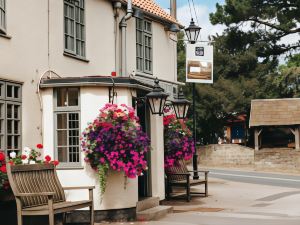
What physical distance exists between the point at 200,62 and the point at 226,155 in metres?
21.2

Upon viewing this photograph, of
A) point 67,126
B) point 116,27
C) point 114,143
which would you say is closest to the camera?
point 114,143

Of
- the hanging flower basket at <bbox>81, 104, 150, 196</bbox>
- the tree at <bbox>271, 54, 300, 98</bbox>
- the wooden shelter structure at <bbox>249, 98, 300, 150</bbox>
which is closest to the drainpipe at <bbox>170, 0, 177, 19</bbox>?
the hanging flower basket at <bbox>81, 104, 150, 196</bbox>

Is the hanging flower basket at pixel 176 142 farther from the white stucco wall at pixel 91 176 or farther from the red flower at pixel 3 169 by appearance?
the red flower at pixel 3 169

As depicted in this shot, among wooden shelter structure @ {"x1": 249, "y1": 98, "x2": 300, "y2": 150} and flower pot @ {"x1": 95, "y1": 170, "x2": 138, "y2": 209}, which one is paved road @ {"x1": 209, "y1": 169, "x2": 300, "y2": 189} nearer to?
wooden shelter structure @ {"x1": 249, "y1": 98, "x2": 300, "y2": 150}

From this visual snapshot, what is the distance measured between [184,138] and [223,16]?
97.9 feet

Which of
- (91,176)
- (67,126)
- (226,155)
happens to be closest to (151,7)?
(67,126)

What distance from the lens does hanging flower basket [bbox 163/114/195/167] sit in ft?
53.1

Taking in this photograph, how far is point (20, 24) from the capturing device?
12.4m

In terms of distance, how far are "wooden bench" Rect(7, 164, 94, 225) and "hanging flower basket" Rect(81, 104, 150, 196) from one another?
1.24m

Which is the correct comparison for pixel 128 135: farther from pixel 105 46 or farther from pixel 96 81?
pixel 105 46

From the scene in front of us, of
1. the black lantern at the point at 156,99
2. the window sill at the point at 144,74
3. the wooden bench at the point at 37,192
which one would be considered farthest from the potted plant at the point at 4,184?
the window sill at the point at 144,74

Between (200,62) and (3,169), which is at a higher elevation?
(200,62)

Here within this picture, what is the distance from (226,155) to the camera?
39812 mm

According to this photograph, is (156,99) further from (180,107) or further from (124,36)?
(124,36)
